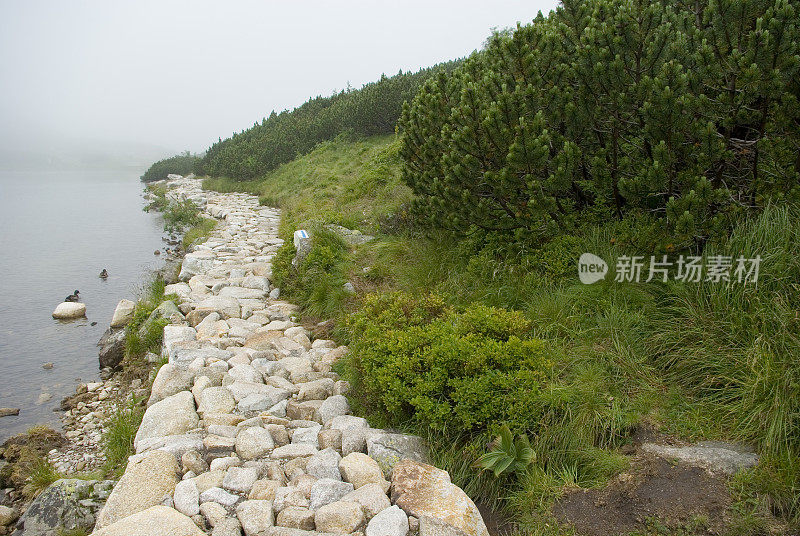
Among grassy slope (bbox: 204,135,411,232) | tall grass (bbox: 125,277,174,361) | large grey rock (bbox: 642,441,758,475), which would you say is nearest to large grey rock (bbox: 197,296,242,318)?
tall grass (bbox: 125,277,174,361)

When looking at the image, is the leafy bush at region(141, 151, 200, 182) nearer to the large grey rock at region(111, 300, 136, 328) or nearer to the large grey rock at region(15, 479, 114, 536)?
the large grey rock at region(111, 300, 136, 328)

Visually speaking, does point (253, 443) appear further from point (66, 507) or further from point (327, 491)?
point (66, 507)

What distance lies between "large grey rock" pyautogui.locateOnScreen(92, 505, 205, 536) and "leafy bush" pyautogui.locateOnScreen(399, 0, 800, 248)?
3.66 metres

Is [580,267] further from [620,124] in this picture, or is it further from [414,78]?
[414,78]

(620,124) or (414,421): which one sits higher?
(620,124)

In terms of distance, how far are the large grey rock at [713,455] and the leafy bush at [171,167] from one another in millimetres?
35829

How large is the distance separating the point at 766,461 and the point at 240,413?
3838mm

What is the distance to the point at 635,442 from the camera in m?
3.48

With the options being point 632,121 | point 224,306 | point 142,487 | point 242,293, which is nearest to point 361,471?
point 142,487

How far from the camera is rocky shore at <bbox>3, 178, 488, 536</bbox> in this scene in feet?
9.89

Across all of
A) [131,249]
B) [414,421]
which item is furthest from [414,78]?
[414,421]

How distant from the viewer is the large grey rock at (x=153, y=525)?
2.88m

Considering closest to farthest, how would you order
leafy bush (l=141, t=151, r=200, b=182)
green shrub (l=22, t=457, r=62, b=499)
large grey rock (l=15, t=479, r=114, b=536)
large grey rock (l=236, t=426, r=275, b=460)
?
large grey rock (l=15, t=479, r=114, b=536), large grey rock (l=236, t=426, r=275, b=460), green shrub (l=22, t=457, r=62, b=499), leafy bush (l=141, t=151, r=200, b=182)

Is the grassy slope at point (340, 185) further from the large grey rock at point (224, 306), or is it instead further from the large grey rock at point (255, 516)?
the large grey rock at point (255, 516)
